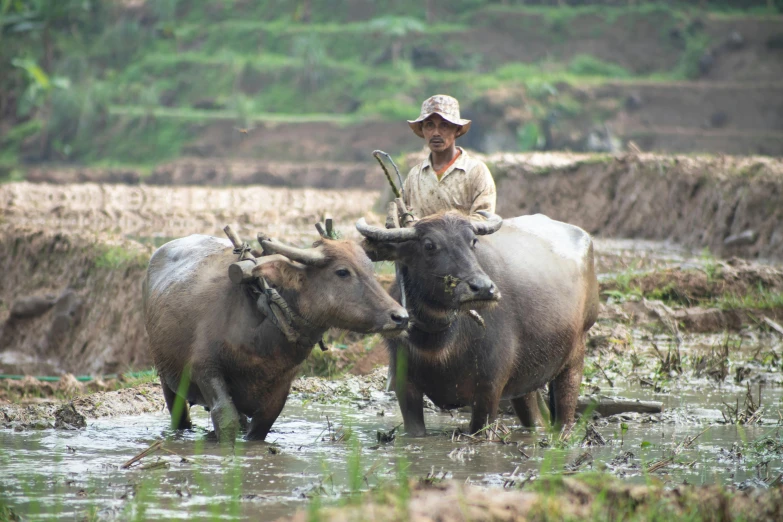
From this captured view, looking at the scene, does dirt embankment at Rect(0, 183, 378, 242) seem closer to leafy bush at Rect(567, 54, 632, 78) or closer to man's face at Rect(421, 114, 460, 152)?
man's face at Rect(421, 114, 460, 152)

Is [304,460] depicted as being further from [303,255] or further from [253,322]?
[303,255]

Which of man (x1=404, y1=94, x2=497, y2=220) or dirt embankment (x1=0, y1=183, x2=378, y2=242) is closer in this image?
man (x1=404, y1=94, x2=497, y2=220)

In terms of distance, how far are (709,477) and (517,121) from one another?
1230 inches

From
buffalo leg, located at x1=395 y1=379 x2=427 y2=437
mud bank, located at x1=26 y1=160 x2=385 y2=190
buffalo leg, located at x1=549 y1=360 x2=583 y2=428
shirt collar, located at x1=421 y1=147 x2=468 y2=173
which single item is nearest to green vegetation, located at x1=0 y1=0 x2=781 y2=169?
mud bank, located at x1=26 y1=160 x2=385 y2=190

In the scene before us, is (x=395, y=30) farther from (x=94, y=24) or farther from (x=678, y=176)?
(x=678, y=176)

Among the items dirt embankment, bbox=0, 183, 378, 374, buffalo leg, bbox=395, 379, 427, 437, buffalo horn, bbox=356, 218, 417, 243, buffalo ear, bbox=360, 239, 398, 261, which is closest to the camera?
buffalo horn, bbox=356, 218, 417, 243

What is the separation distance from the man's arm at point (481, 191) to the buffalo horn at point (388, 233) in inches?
27.0

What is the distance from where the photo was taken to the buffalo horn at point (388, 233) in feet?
19.2

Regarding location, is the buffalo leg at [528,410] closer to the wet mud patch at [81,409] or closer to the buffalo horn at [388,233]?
the buffalo horn at [388,233]

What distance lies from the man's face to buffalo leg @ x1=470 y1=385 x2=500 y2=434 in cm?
151

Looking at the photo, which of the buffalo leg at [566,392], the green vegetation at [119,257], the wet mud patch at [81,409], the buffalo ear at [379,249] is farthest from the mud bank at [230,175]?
the buffalo ear at [379,249]

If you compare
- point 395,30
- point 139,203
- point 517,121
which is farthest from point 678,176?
point 395,30

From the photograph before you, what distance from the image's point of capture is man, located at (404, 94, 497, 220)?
6398 mm

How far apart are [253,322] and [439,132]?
5.47ft
